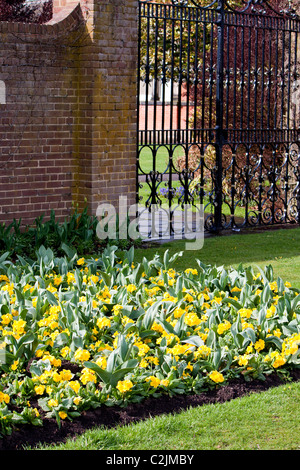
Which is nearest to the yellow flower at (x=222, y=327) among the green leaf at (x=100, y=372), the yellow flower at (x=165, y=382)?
the yellow flower at (x=165, y=382)

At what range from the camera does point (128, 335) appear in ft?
15.0

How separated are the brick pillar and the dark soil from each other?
14.3ft

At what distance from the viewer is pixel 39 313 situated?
4883 mm

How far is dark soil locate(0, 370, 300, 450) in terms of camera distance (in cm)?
355

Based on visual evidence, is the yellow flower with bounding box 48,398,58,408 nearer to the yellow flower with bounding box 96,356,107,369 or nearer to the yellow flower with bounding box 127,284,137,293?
the yellow flower with bounding box 96,356,107,369

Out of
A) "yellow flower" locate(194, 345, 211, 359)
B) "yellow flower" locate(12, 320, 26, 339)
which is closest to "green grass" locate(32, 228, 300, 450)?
"yellow flower" locate(194, 345, 211, 359)

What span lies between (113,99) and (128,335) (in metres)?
4.28

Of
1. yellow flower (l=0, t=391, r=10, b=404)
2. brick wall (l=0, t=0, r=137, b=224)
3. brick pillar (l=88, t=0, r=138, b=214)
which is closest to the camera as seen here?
yellow flower (l=0, t=391, r=10, b=404)

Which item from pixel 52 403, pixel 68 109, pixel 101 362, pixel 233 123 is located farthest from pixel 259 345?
pixel 233 123

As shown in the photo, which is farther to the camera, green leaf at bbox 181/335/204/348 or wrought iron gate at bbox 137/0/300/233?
wrought iron gate at bbox 137/0/300/233

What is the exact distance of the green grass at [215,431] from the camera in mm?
3510

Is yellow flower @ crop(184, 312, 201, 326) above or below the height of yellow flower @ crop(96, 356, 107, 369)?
above

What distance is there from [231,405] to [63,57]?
16.7ft
